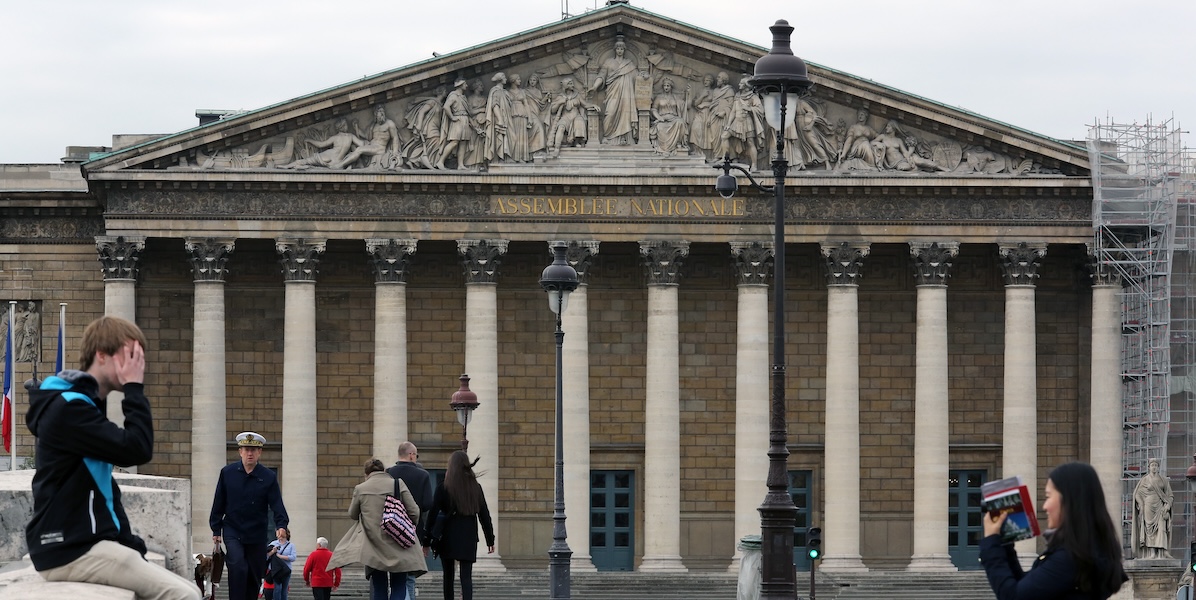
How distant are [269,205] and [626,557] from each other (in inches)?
495

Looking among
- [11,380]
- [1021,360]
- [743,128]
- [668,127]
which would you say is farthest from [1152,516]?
[11,380]

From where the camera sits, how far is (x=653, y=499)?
2016 inches

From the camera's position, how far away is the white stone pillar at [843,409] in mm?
51594

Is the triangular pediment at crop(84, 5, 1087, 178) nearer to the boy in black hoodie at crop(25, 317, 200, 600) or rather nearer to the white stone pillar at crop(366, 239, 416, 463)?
the white stone pillar at crop(366, 239, 416, 463)

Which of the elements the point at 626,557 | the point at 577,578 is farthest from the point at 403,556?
the point at 626,557

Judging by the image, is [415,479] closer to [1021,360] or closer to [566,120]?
[566,120]

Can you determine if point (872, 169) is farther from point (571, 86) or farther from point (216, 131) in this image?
point (216, 131)

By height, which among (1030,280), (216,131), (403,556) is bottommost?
(403,556)

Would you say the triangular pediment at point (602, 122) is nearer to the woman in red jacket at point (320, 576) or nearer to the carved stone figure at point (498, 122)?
the carved stone figure at point (498, 122)

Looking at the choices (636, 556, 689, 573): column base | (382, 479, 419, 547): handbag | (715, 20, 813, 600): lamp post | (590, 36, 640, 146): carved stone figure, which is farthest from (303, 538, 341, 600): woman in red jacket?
(590, 36, 640, 146): carved stone figure

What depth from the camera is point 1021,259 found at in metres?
51.8

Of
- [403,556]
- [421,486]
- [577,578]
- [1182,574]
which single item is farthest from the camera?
[577,578]

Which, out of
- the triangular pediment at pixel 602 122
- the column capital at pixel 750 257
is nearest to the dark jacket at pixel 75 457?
the triangular pediment at pixel 602 122

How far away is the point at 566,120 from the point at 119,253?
1125 centimetres
